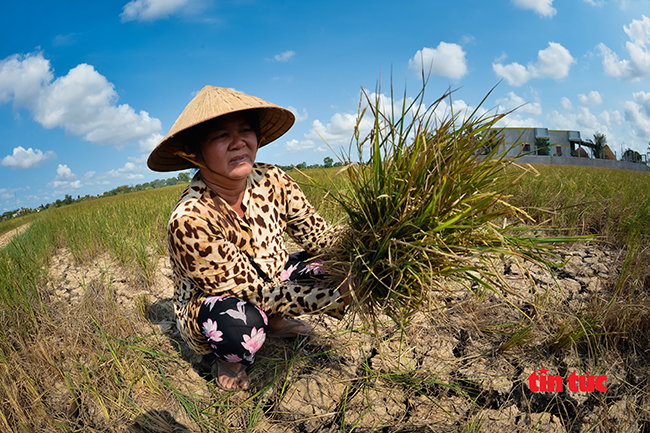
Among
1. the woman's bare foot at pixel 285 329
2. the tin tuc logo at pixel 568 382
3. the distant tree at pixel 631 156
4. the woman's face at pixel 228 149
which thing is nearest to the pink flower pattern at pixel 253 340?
the woman's bare foot at pixel 285 329

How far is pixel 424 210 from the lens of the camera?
1.08 meters

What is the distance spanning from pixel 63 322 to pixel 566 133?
3133 centimetres

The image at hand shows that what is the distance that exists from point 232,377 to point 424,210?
1.20 meters

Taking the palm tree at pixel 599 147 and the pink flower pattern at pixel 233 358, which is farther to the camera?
the palm tree at pixel 599 147

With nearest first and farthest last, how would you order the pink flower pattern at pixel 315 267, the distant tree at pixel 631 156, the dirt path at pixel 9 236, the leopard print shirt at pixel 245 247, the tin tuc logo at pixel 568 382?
the leopard print shirt at pixel 245 247
the tin tuc logo at pixel 568 382
the pink flower pattern at pixel 315 267
the dirt path at pixel 9 236
the distant tree at pixel 631 156

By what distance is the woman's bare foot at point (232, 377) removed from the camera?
1.59 m

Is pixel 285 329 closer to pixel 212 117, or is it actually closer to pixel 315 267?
pixel 315 267

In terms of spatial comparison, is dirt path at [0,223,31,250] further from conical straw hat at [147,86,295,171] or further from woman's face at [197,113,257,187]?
woman's face at [197,113,257,187]

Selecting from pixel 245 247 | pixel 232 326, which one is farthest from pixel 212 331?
pixel 245 247

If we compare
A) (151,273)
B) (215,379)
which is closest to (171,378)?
(215,379)

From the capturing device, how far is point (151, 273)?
8.61ft

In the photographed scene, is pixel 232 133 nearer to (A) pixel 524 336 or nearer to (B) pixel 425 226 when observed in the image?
(B) pixel 425 226

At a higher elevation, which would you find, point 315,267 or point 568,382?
point 315,267

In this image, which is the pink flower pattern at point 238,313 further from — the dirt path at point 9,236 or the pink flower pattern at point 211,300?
the dirt path at point 9,236
